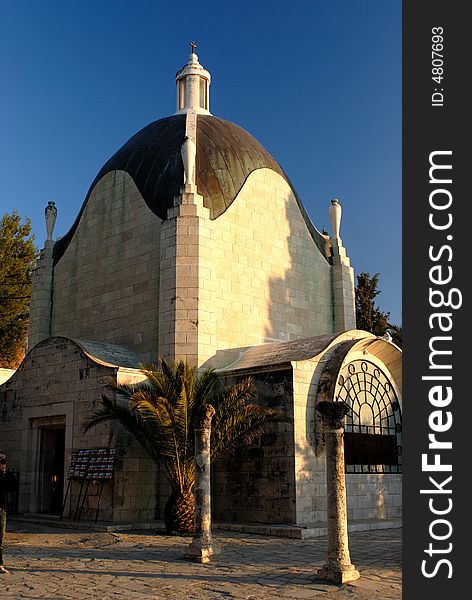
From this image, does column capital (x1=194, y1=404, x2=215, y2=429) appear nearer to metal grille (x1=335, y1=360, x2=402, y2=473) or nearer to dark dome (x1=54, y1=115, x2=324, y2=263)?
metal grille (x1=335, y1=360, x2=402, y2=473)

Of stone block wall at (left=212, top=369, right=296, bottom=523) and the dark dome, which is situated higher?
the dark dome

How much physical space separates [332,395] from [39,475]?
7.86m

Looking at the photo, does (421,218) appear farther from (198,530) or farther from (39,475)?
(39,475)

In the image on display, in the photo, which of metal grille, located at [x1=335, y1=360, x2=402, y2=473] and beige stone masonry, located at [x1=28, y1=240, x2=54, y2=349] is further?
beige stone masonry, located at [x1=28, y1=240, x2=54, y2=349]

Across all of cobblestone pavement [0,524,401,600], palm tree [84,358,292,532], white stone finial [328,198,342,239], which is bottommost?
cobblestone pavement [0,524,401,600]

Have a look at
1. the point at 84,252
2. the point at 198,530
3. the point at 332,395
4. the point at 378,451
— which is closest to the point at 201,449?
the point at 198,530

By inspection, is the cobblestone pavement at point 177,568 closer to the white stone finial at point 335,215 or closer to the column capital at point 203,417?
the column capital at point 203,417

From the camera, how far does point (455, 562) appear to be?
596 cm

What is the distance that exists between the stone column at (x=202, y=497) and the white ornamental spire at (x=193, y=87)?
43.7ft

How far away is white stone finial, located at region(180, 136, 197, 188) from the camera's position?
59.4 feet

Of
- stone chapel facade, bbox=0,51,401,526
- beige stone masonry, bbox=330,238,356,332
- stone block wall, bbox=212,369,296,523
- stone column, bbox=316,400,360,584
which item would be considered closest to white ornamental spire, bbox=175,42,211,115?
stone chapel facade, bbox=0,51,401,526

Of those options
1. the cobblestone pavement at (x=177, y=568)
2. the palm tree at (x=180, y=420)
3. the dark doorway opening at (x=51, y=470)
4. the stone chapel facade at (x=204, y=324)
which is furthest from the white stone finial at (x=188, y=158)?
the cobblestone pavement at (x=177, y=568)

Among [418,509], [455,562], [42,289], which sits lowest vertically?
[455,562]

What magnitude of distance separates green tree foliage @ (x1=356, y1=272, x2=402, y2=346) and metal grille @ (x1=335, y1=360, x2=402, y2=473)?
16729 mm
